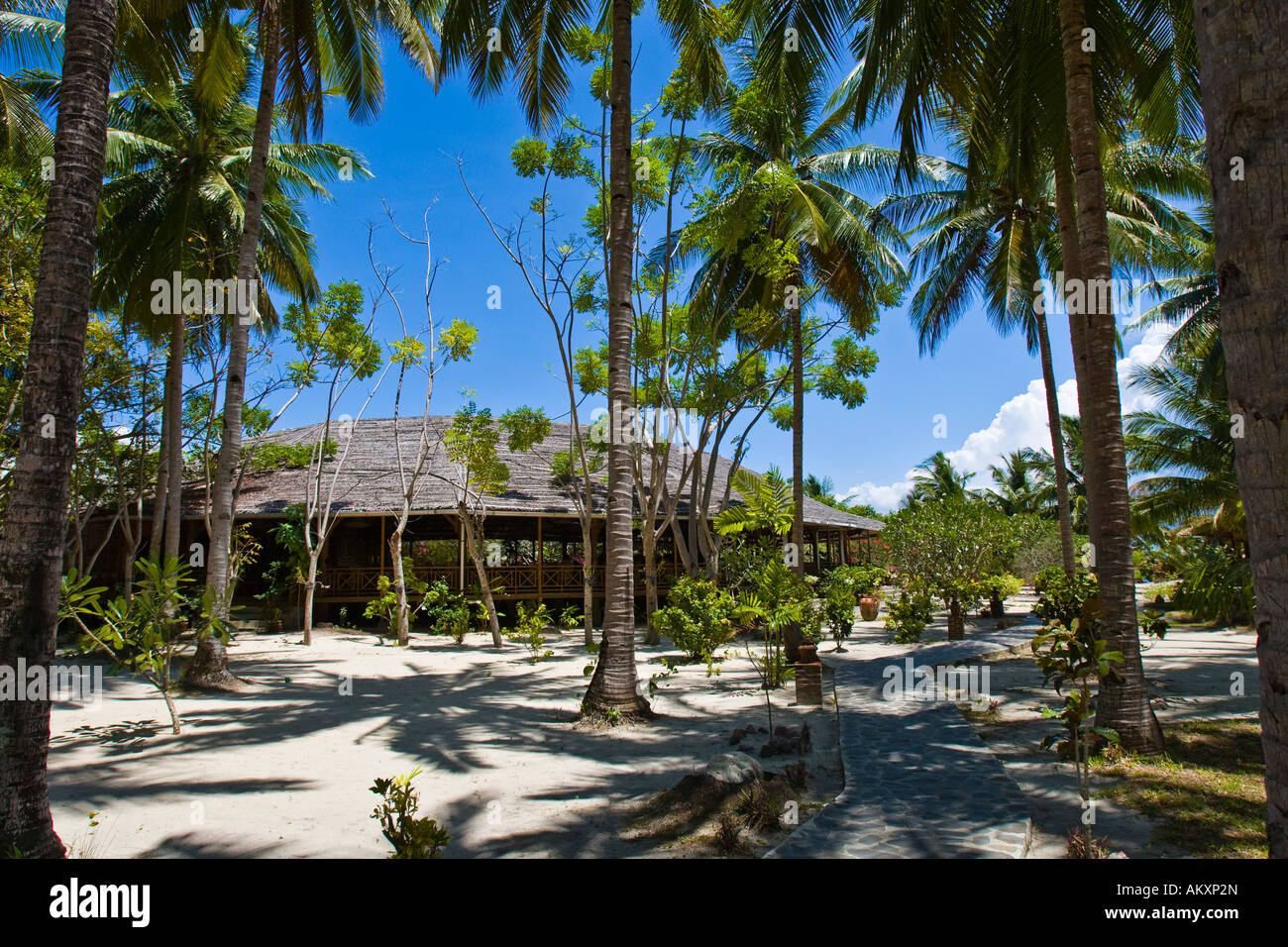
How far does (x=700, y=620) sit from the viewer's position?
10773 millimetres

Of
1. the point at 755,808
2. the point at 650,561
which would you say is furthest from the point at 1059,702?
the point at 650,561

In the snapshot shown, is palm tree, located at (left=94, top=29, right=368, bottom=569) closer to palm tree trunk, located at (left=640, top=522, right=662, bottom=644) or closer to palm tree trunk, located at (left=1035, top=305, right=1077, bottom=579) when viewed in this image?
palm tree trunk, located at (left=640, top=522, right=662, bottom=644)

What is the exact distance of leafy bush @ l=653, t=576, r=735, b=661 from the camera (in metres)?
10.2

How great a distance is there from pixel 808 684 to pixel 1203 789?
15.2 feet

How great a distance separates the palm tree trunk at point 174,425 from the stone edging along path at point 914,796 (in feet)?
37.1

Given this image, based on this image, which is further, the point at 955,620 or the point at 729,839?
the point at 955,620

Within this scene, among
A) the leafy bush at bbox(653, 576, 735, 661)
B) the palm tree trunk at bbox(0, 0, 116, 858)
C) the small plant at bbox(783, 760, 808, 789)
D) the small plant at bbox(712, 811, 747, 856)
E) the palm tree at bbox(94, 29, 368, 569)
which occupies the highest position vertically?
the palm tree at bbox(94, 29, 368, 569)

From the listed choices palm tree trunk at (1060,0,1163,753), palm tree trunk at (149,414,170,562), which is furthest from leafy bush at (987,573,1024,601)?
palm tree trunk at (149,414,170,562)

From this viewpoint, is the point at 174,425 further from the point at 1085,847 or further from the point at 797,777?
the point at 1085,847

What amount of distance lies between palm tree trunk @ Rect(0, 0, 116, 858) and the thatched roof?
12.4m

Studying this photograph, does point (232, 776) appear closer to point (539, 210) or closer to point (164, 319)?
point (539, 210)

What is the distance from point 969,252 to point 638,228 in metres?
9.46
